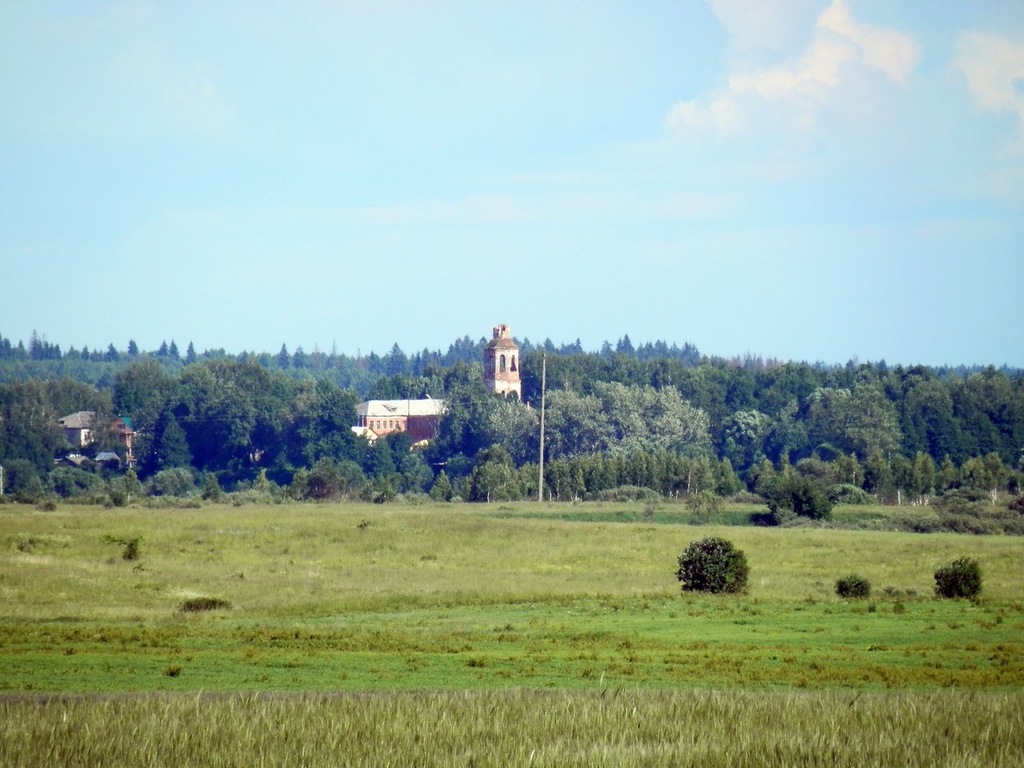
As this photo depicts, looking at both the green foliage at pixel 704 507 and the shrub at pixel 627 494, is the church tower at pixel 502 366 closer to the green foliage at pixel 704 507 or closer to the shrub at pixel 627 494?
the shrub at pixel 627 494

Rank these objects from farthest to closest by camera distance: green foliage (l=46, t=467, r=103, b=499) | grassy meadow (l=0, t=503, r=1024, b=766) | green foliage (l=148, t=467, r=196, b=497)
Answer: green foliage (l=148, t=467, r=196, b=497), green foliage (l=46, t=467, r=103, b=499), grassy meadow (l=0, t=503, r=1024, b=766)

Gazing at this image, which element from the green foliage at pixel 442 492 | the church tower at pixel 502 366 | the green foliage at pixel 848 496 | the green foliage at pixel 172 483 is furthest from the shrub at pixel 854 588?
the church tower at pixel 502 366

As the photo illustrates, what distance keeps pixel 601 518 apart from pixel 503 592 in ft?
126

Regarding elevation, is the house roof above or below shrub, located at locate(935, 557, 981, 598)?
above

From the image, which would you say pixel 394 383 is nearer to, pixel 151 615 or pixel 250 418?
pixel 250 418

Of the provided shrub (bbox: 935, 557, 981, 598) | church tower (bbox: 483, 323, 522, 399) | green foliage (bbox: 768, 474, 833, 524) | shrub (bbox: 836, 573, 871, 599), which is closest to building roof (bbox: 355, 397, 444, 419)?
church tower (bbox: 483, 323, 522, 399)

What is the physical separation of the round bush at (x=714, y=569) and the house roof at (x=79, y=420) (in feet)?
419


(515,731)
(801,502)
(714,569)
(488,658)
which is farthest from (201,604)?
(801,502)

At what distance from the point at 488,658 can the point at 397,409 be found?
490 feet

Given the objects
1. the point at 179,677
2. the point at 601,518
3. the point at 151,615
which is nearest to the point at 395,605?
the point at 151,615

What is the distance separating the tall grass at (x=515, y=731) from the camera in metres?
16.9

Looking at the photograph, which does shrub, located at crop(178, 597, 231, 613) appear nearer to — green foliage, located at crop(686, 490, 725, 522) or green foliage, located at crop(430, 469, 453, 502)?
green foliage, located at crop(686, 490, 725, 522)

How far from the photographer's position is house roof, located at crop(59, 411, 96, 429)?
15650 centimetres

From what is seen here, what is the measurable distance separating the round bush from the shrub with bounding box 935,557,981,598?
5.91 m
